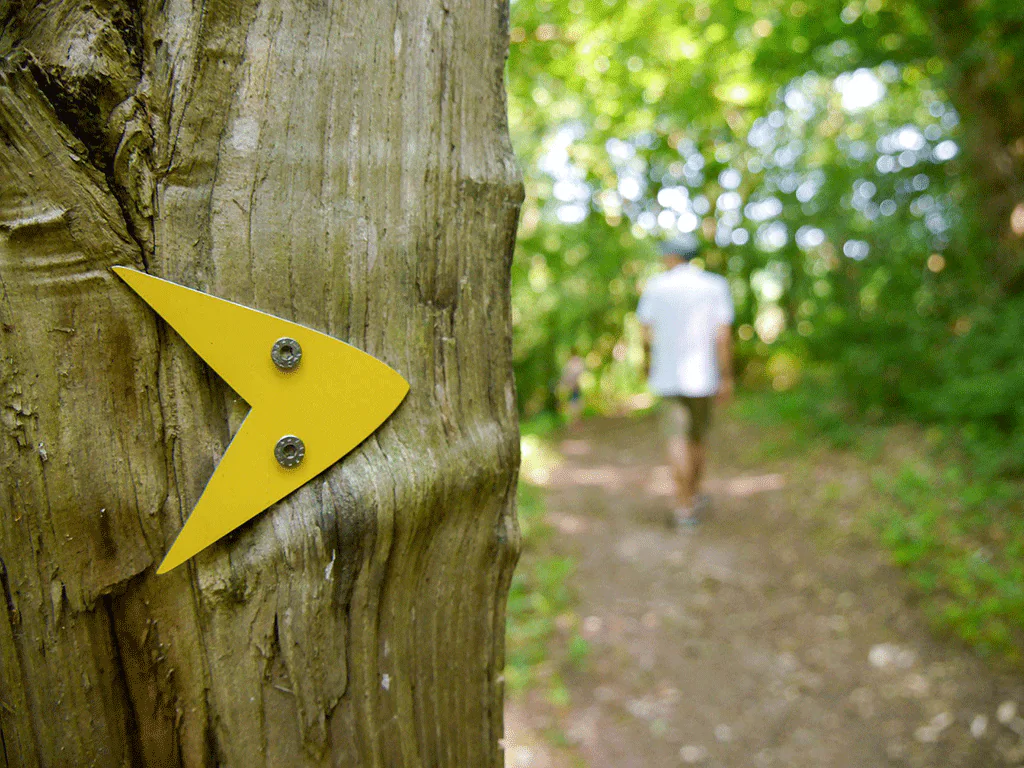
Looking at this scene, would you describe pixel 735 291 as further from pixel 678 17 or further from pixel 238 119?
pixel 238 119

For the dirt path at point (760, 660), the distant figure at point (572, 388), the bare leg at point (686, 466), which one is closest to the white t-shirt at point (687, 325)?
the bare leg at point (686, 466)

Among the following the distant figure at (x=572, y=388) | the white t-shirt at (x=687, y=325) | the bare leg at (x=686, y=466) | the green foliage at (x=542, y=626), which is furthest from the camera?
the distant figure at (x=572, y=388)

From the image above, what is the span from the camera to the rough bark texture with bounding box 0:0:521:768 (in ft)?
2.11

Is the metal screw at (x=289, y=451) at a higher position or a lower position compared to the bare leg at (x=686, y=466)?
higher

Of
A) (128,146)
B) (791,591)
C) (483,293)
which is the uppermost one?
(128,146)

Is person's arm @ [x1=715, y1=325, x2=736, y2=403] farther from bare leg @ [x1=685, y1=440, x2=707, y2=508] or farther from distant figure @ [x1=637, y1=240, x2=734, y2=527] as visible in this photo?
bare leg @ [x1=685, y1=440, x2=707, y2=508]

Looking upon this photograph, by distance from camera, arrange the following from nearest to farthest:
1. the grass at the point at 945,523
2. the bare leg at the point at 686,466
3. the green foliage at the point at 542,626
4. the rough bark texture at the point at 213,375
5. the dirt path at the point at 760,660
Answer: the rough bark texture at the point at 213,375, the dirt path at the point at 760,660, the green foliage at the point at 542,626, the grass at the point at 945,523, the bare leg at the point at 686,466

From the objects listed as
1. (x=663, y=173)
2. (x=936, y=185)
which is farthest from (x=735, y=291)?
(x=936, y=185)

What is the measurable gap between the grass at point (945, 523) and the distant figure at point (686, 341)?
139 centimetres

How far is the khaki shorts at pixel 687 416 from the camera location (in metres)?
4.56

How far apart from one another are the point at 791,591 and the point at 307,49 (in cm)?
405

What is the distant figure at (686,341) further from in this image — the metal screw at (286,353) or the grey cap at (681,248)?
the metal screw at (286,353)

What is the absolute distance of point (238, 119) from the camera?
2.28 ft

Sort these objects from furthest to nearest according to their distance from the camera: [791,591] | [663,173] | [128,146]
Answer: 1. [663,173]
2. [791,591]
3. [128,146]
